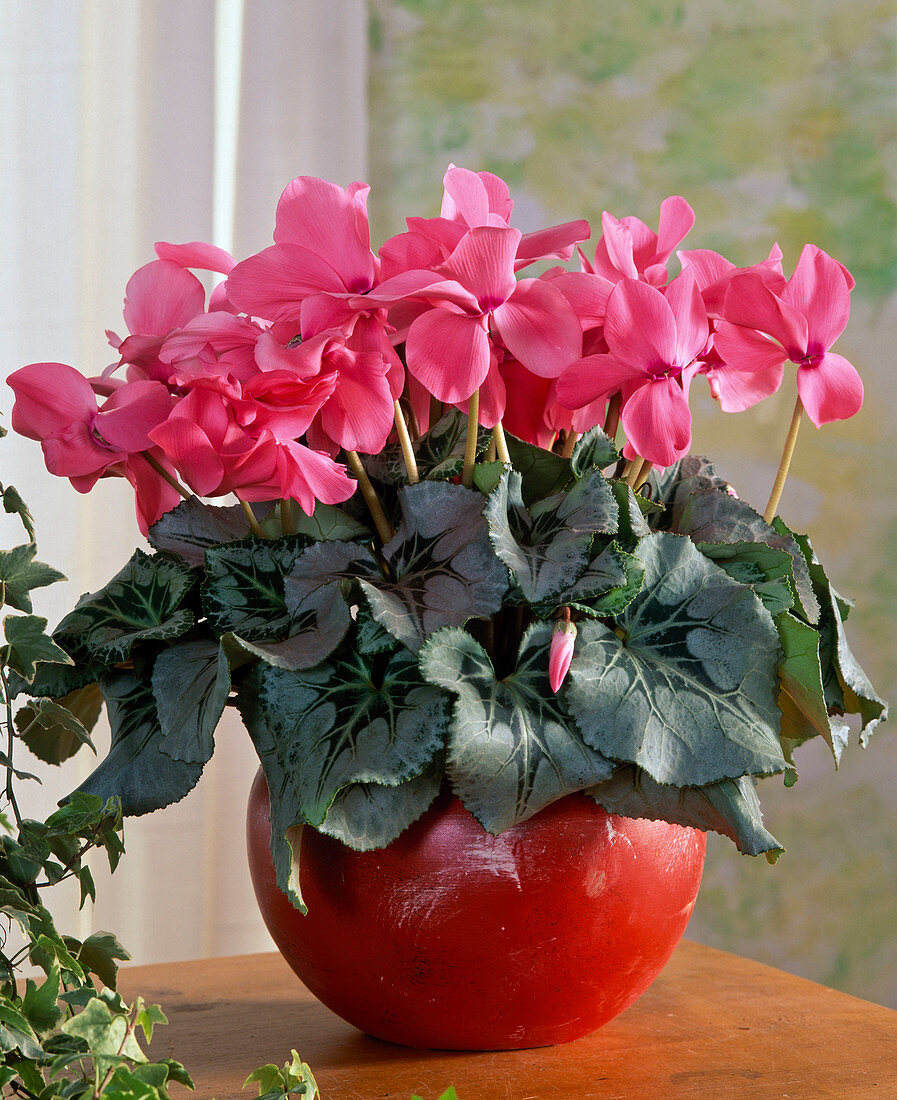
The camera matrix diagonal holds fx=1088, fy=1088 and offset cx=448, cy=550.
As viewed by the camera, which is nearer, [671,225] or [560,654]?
[560,654]

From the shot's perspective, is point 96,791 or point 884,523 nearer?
point 96,791

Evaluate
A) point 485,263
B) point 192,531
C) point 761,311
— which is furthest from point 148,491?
point 761,311

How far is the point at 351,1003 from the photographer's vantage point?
585 mm

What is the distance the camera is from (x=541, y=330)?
0.52m

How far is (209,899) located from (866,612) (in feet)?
3.36

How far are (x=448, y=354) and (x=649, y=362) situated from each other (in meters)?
0.10

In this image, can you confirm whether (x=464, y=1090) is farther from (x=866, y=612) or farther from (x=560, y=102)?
(x=560, y=102)

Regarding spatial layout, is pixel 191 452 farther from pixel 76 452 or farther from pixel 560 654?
pixel 560 654

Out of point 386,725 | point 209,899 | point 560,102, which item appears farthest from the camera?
point 560,102

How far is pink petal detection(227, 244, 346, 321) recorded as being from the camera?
1.71ft

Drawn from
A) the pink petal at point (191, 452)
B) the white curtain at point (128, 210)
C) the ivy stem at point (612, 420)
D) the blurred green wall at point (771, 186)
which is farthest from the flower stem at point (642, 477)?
the blurred green wall at point (771, 186)

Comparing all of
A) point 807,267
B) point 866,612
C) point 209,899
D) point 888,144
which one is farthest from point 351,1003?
point 888,144

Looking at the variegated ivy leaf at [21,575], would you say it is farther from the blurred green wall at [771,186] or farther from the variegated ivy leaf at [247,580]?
the blurred green wall at [771,186]

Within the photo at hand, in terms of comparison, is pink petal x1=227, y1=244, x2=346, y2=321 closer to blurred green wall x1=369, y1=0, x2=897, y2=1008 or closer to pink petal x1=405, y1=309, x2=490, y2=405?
pink petal x1=405, y1=309, x2=490, y2=405
